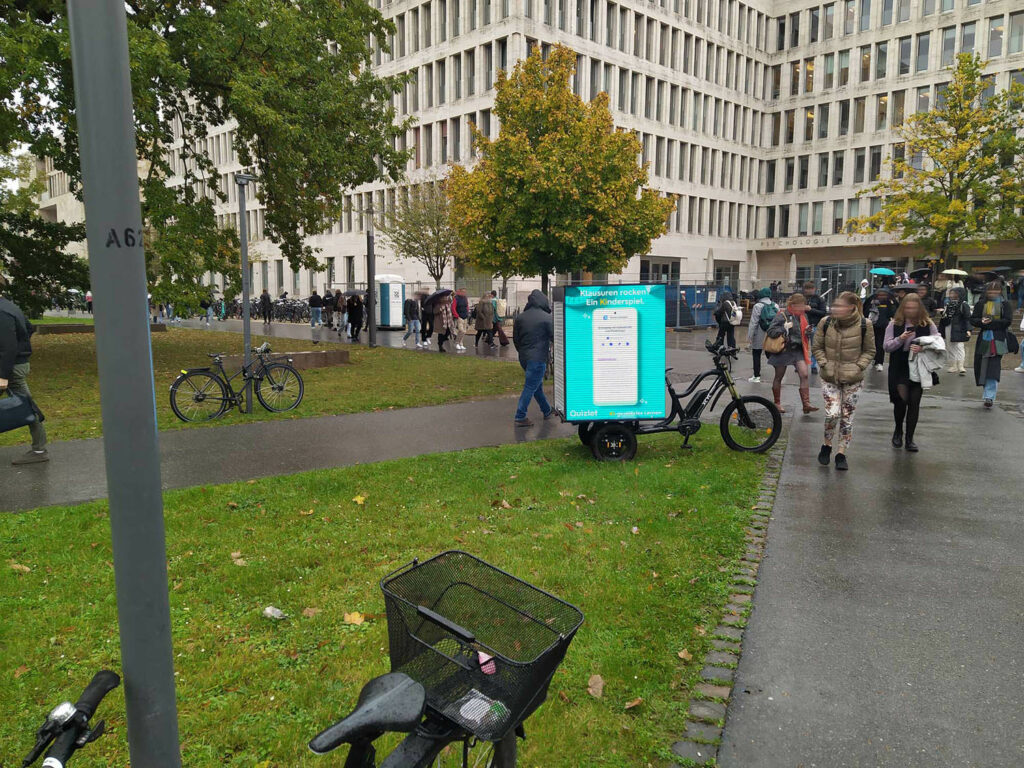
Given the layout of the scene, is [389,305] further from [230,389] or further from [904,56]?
[904,56]

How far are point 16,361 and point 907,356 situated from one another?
376 inches

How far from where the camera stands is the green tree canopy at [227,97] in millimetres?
13531

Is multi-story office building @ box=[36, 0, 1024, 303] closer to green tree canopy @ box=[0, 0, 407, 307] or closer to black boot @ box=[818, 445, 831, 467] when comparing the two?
green tree canopy @ box=[0, 0, 407, 307]

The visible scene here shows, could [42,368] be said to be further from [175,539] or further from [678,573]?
[678,573]

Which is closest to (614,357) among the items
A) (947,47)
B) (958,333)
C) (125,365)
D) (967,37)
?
(125,365)

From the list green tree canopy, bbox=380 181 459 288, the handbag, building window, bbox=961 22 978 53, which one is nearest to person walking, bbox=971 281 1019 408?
the handbag

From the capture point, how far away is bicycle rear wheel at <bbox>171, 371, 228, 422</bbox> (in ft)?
34.0

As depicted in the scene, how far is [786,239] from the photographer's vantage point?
61.8 meters

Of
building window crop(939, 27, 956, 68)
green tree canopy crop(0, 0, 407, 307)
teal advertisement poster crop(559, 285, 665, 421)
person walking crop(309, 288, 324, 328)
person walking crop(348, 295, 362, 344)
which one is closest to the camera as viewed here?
teal advertisement poster crop(559, 285, 665, 421)

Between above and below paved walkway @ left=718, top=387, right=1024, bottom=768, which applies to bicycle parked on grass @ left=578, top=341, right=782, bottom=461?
above

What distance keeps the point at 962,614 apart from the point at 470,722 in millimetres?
3708

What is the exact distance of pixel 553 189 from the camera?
→ 78.3 feet

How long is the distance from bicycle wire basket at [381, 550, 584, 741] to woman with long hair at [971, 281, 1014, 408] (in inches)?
477

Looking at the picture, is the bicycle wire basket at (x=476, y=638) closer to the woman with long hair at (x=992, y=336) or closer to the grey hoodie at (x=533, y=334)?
the grey hoodie at (x=533, y=334)
